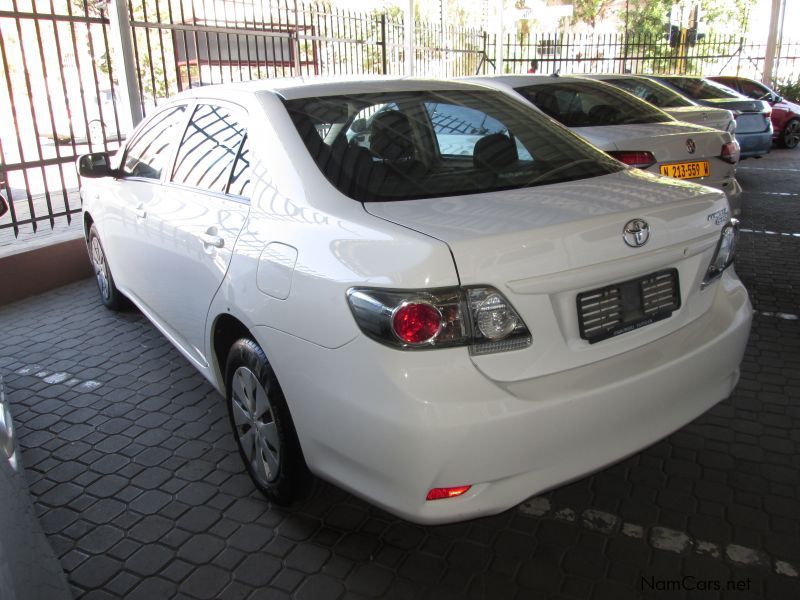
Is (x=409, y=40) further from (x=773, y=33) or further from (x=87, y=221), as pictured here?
(x=773, y=33)

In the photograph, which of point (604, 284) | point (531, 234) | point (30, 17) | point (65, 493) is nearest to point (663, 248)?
point (604, 284)

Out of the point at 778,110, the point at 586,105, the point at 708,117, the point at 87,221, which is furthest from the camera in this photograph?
the point at 778,110

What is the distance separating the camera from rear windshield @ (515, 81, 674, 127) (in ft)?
20.3

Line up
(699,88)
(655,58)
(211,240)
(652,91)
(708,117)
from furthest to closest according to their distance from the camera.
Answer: (655,58), (699,88), (652,91), (708,117), (211,240)

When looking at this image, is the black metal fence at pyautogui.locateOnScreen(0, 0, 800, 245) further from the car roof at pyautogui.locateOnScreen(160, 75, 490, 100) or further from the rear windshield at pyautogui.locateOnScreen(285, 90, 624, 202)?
the rear windshield at pyautogui.locateOnScreen(285, 90, 624, 202)

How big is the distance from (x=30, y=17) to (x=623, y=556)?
5934 mm

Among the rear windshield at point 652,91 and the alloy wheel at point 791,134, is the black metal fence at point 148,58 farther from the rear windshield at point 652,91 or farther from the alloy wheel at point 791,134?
the alloy wheel at point 791,134

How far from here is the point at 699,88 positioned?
12148 millimetres

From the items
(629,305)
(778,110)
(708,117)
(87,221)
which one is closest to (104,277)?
(87,221)

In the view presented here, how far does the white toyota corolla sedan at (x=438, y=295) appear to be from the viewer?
1983 millimetres

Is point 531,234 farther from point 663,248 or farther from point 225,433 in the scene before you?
point 225,433

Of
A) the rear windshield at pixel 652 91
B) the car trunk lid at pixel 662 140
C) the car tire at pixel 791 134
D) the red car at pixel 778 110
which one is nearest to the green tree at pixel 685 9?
the red car at pixel 778 110

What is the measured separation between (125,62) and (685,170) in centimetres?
534

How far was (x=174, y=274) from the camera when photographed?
3373 mm
